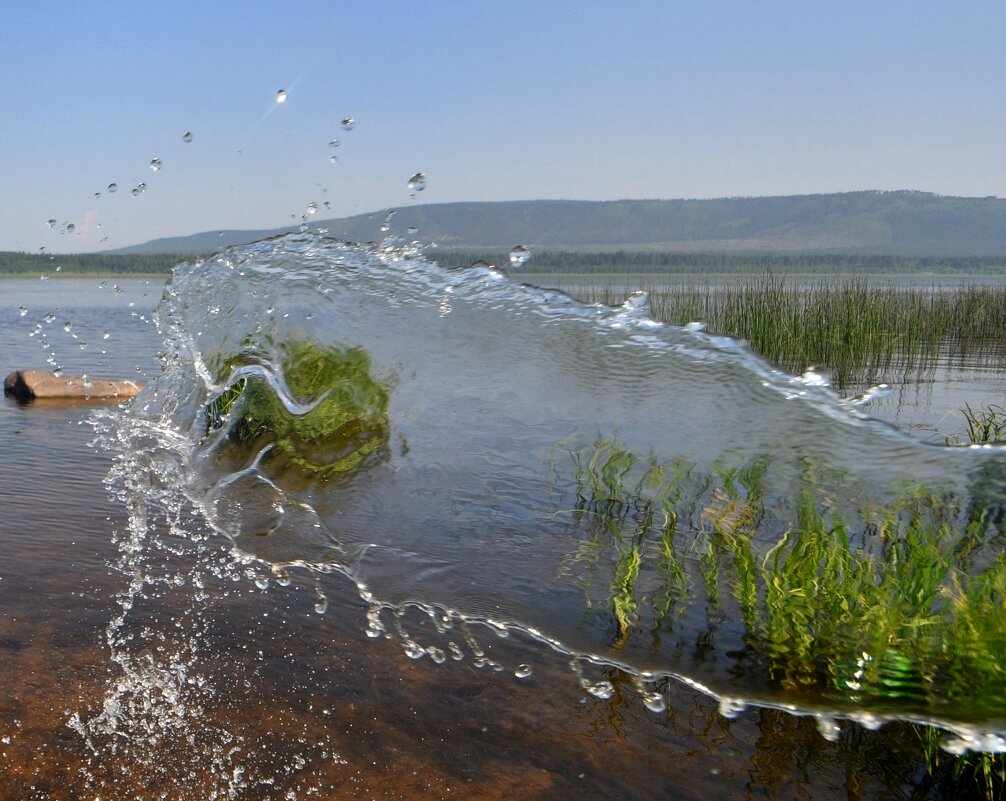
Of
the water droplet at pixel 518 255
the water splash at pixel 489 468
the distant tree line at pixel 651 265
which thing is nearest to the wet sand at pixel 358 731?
the water splash at pixel 489 468

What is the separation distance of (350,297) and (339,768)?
409cm

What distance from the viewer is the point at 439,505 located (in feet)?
19.9

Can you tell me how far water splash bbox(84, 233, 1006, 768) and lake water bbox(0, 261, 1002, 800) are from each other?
1.0 inches

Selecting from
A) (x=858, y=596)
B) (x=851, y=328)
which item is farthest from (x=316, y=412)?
→ (x=851, y=328)

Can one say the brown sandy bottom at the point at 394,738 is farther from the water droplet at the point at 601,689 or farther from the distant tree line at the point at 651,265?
the distant tree line at the point at 651,265

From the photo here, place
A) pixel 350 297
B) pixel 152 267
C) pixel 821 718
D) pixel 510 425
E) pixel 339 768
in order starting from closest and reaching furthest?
pixel 339 768, pixel 821 718, pixel 510 425, pixel 350 297, pixel 152 267

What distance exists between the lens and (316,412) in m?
7.65

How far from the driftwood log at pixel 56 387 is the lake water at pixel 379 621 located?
4191 mm

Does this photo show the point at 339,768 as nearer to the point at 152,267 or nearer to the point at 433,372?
the point at 433,372

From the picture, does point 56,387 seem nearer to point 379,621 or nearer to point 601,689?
point 379,621

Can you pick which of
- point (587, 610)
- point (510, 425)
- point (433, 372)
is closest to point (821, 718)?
point (587, 610)

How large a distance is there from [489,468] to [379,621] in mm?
1869

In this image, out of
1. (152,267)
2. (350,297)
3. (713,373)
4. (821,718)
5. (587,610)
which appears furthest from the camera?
(152,267)

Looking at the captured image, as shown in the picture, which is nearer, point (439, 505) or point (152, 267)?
point (439, 505)
